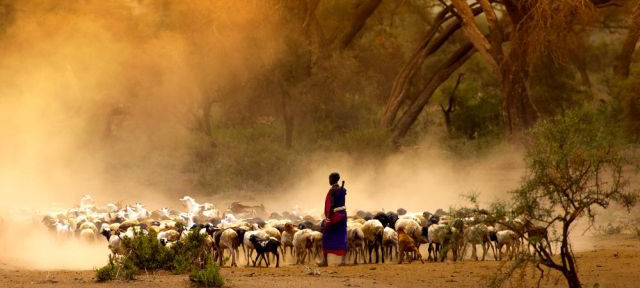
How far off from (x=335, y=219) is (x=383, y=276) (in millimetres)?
1285

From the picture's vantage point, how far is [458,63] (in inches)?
1367

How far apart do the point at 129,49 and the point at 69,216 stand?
16939mm

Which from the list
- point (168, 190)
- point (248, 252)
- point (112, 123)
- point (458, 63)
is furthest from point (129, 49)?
point (248, 252)

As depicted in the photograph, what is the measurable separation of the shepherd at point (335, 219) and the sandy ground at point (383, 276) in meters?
0.36

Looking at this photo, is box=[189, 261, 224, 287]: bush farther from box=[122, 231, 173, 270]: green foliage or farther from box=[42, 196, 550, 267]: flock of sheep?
box=[42, 196, 550, 267]: flock of sheep

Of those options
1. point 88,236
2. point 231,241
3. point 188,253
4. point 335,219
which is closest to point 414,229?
point 335,219

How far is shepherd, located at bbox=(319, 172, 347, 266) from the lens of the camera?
15.3 m

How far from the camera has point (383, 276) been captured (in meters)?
14.5

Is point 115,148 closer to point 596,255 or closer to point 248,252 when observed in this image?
point 248,252

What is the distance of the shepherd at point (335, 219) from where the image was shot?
1530 centimetres

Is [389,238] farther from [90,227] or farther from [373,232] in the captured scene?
[90,227]

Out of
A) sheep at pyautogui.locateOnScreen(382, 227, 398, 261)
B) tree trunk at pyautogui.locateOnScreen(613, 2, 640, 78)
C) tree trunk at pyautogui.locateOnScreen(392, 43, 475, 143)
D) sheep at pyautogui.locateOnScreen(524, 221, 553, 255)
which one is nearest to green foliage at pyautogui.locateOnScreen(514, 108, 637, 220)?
sheep at pyautogui.locateOnScreen(524, 221, 553, 255)

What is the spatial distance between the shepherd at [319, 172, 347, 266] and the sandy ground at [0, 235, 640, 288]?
358 mm

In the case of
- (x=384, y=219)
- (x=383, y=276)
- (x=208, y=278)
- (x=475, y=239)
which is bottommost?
(x=208, y=278)
